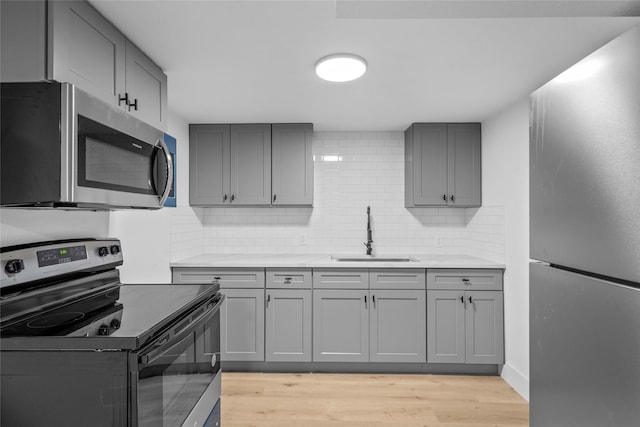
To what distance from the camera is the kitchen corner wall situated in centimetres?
355

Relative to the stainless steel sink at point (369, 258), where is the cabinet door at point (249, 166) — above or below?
above

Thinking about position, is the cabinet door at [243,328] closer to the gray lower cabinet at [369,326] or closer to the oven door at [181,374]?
the gray lower cabinet at [369,326]

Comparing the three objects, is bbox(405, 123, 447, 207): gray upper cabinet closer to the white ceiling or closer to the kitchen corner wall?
the kitchen corner wall

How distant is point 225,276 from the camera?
2.89 m

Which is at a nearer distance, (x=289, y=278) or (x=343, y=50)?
(x=343, y=50)

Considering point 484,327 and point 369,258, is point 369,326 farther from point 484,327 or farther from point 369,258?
point 484,327

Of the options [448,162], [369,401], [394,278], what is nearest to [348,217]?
[394,278]

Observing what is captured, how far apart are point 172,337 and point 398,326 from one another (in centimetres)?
210

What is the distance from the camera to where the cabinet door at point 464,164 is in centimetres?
324

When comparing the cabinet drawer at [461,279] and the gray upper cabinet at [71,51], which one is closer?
the gray upper cabinet at [71,51]

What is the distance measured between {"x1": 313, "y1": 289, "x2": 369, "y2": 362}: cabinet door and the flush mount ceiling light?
5.51 feet

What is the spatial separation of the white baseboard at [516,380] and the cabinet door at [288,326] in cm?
157

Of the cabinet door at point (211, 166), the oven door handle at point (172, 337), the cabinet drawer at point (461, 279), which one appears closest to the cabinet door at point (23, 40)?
the oven door handle at point (172, 337)

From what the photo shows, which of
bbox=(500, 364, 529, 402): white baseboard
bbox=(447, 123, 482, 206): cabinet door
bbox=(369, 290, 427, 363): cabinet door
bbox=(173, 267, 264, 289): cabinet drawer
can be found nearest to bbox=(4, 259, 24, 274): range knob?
bbox=(173, 267, 264, 289): cabinet drawer
